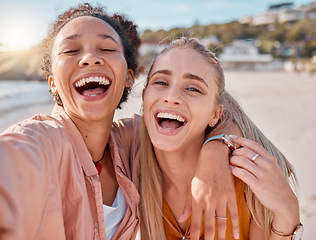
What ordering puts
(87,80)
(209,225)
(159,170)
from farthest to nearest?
(159,170) → (87,80) → (209,225)

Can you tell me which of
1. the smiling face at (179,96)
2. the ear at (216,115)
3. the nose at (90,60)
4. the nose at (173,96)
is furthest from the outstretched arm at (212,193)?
the nose at (90,60)

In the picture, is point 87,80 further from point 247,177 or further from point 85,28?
point 247,177

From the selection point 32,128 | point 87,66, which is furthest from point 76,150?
point 87,66

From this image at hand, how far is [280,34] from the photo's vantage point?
9069cm

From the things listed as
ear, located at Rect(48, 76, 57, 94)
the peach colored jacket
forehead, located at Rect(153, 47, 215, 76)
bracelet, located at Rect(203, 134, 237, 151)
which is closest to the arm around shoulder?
the peach colored jacket

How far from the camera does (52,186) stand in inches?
66.4

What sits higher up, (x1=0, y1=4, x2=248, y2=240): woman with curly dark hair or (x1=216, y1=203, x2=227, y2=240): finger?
(x1=0, y1=4, x2=248, y2=240): woman with curly dark hair

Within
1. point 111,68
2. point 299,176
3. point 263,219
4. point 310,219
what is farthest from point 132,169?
point 299,176

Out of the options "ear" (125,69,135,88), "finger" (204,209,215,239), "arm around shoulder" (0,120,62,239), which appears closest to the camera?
"arm around shoulder" (0,120,62,239)

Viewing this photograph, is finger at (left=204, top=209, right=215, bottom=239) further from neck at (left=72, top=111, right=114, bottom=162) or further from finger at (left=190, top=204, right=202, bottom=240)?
neck at (left=72, top=111, right=114, bottom=162)

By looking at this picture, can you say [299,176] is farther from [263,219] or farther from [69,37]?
[69,37]

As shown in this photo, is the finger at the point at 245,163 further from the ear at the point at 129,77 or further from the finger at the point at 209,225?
the ear at the point at 129,77

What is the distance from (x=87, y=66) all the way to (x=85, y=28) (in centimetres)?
35

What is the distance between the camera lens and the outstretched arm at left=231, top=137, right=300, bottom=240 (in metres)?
2.15
